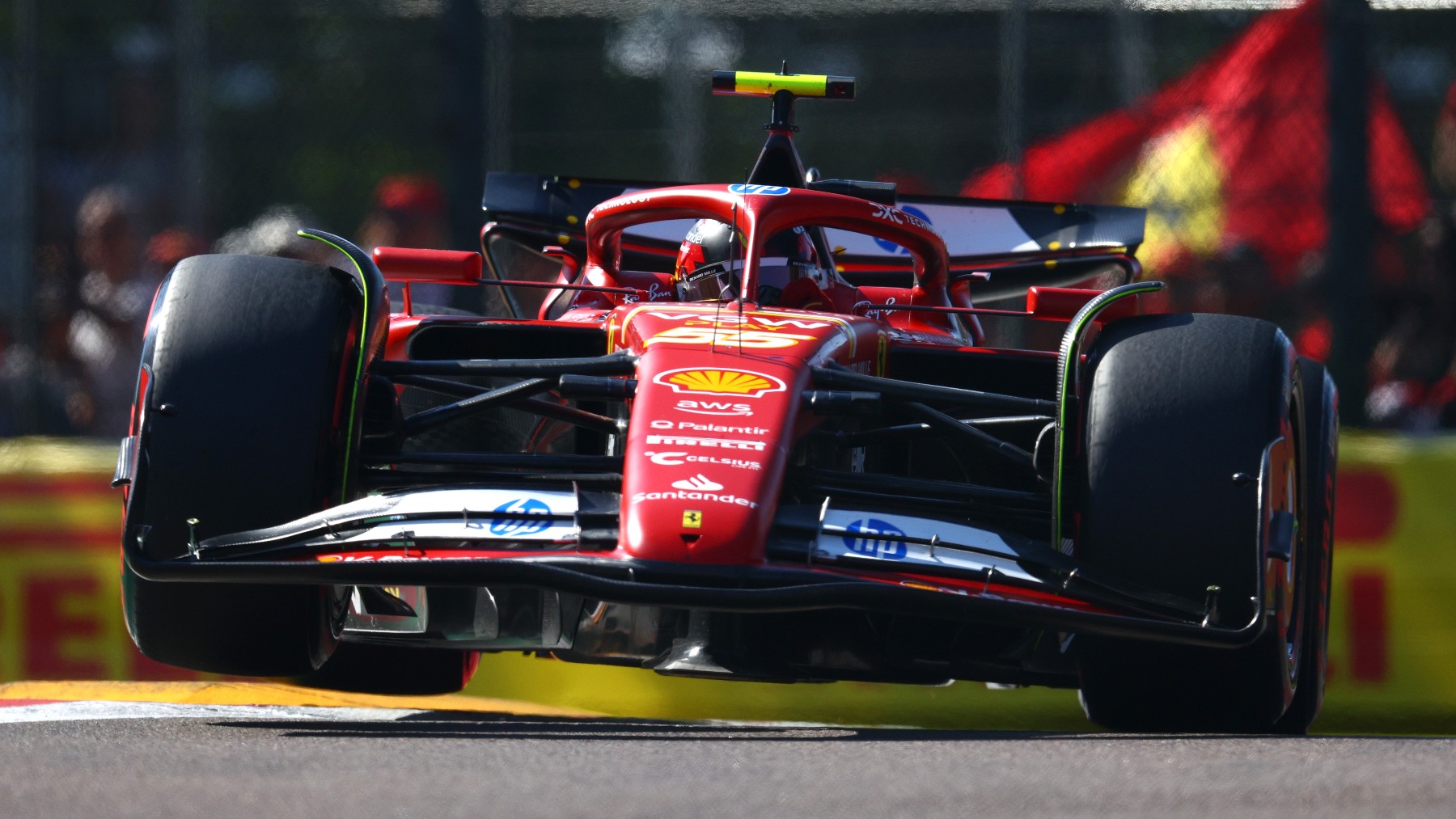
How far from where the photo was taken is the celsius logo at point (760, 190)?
5.56 m

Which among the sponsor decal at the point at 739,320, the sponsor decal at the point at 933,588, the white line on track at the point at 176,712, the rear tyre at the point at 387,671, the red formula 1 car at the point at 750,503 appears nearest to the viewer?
the sponsor decal at the point at 933,588

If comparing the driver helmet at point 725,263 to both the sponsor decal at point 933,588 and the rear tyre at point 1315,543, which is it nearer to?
the rear tyre at point 1315,543

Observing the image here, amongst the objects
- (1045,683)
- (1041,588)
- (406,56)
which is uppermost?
(406,56)

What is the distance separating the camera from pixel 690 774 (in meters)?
3.46

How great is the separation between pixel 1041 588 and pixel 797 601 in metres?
0.51

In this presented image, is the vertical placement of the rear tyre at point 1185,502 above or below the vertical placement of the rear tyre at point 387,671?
above

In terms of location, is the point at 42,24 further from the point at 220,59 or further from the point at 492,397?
the point at 492,397

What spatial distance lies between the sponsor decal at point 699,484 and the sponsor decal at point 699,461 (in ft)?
0.18

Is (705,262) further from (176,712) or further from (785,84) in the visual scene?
(176,712)

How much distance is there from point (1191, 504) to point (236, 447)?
194 cm

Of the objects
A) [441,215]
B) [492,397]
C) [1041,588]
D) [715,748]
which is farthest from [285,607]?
[441,215]

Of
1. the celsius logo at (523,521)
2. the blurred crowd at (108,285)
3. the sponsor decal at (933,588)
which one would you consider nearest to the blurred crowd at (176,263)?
the blurred crowd at (108,285)

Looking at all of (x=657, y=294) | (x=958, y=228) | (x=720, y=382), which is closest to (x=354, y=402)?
(x=720, y=382)

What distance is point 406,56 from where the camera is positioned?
8938 mm
